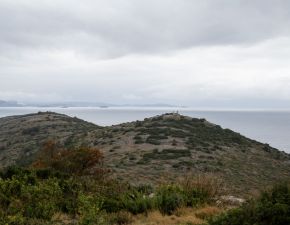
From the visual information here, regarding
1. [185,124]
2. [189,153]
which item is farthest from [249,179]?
[185,124]

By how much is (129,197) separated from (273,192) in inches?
149

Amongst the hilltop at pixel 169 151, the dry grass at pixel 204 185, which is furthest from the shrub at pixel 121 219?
the hilltop at pixel 169 151

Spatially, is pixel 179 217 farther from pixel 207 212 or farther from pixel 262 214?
pixel 262 214

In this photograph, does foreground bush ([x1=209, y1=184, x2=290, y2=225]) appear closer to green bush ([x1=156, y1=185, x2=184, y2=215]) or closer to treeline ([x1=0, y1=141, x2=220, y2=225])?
treeline ([x1=0, y1=141, x2=220, y2=225])

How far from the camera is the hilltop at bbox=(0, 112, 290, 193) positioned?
116 feet

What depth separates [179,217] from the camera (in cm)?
933

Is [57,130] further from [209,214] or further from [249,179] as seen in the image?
[209,214]

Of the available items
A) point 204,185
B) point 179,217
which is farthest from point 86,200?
point 204,185

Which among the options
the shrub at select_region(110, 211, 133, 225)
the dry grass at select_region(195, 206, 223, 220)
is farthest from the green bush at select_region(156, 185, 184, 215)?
the shrub at select_region(110, 211, 133, 225)

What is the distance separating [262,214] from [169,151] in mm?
36738

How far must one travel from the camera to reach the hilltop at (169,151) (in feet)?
116

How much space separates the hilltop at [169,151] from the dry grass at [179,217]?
53.7 ft

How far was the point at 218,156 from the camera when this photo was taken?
45.1 meters

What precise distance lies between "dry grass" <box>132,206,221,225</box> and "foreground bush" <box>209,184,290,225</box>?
1292 millimetres
